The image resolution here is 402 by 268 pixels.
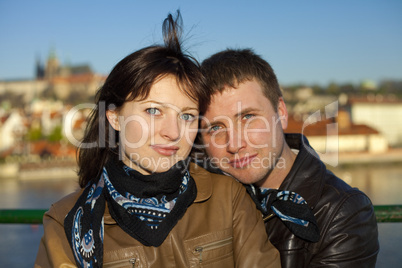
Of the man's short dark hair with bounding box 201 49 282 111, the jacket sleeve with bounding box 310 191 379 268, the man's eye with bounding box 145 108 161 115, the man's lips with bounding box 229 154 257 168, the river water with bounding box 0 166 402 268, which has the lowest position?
the river water with bounding box 0 166 402 268

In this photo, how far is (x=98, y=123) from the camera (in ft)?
4.44

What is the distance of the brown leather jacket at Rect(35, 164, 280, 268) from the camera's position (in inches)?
42.5

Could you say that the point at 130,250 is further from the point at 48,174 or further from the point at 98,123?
the point at 48,174

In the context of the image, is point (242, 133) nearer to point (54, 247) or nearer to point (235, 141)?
point (235, 141)

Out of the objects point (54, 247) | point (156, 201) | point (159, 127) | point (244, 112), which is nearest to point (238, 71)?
point (244, 112)

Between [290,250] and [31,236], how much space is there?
95 centimetres

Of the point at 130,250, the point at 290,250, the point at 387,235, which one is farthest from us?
the point at 387,235

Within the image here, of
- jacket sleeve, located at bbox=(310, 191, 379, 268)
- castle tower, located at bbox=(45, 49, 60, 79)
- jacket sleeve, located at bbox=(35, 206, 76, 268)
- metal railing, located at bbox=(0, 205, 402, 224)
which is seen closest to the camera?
jacket sleeve, located at bbox=(35, 206, 76, 268)

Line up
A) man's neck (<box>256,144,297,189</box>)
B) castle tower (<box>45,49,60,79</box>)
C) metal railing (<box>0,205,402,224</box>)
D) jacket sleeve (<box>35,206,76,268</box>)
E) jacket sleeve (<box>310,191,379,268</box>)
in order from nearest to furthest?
jacket sleeve (<box>35,206,76,268</box>) < jacket sleeve (<box>310,191,379,268</box>) < metal railing (<box>0,205,402,224</box>) < man's neck (<box>256,144,297,189</box>) < castle tower (<box>45,49,60,79</box>)

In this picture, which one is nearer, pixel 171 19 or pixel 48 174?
pixel 171 19

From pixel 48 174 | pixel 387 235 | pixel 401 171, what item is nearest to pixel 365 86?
pixel 401 171

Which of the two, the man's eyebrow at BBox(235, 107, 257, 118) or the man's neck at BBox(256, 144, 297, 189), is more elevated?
the man's eyebrow at BBox(235, 107, 257, 118)

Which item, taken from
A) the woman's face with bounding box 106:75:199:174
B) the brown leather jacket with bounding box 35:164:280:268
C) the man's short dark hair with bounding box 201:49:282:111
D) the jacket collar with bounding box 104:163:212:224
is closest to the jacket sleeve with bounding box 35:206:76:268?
the brown leather jacket with bounding box 35:164:280:268

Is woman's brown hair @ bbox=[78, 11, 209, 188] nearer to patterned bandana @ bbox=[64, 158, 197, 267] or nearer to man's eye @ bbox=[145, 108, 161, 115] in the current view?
man's eye @ bbox=[145, 108, 161, 115]
